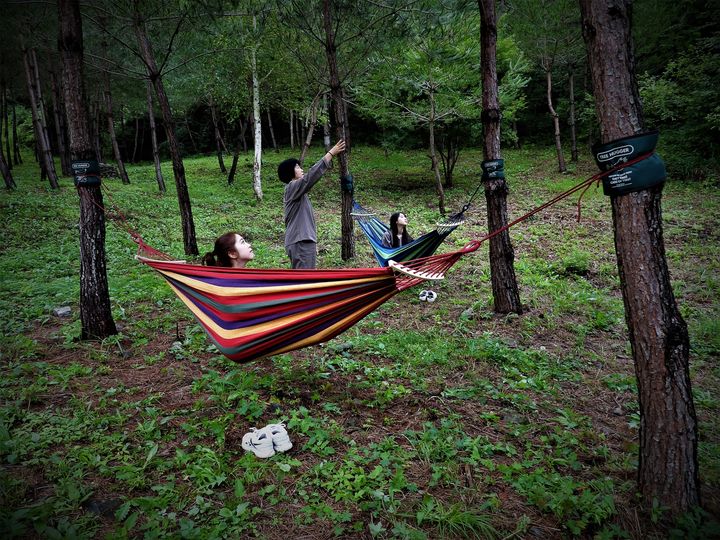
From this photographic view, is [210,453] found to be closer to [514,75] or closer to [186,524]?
[186,524]

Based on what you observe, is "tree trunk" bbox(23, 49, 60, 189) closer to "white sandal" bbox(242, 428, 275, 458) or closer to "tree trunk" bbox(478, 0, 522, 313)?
"tree trunk" bbox(478, 0, 522, 313)

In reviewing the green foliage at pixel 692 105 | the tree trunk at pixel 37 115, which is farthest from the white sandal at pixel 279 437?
the tree trunk at pixel 37 115

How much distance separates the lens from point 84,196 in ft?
10.9

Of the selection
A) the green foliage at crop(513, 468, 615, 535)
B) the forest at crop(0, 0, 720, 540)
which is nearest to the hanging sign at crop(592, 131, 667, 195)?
the forest at crop(0, 0, 720, 540)

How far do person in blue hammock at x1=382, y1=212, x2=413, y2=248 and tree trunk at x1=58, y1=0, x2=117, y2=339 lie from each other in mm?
3080

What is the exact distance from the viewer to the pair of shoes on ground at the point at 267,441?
210 cm

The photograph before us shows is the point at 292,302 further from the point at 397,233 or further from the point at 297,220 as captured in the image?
the point at 397,233

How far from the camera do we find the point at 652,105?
33.7 ft

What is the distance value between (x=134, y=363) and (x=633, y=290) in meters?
3.36

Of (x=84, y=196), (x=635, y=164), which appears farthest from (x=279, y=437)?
(x=84, y=196)

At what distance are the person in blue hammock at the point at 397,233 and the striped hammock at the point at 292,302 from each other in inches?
103

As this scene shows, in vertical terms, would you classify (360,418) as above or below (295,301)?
below

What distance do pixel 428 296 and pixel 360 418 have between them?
2.42m

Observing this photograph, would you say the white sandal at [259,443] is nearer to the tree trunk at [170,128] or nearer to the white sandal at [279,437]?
the white sandal at [279,437]
